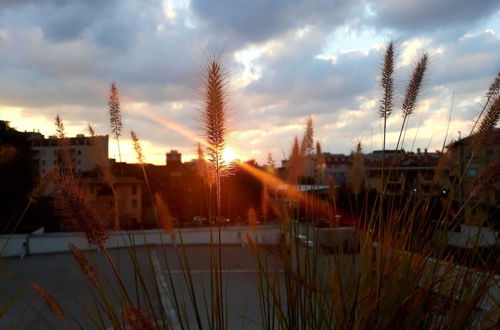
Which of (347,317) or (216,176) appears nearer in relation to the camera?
(347,317)

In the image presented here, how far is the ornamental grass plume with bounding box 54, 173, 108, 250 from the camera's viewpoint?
1.30m

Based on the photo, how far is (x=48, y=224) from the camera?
24.7 metres

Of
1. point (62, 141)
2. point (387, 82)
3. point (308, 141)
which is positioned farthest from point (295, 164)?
point (62, 141)

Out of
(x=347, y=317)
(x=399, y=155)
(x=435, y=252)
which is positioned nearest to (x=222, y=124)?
(x=347, y=317)

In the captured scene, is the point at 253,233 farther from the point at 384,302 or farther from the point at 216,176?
the point at 384,302

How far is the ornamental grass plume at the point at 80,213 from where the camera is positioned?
1300 millimetres

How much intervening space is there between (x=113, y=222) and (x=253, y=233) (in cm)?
51

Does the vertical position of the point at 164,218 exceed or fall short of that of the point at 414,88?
it falls short

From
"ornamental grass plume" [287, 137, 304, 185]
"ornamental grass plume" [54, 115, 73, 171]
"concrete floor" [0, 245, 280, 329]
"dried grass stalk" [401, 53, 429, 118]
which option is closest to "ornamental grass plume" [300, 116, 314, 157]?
"ornamental grass plume" [287, 137, 304, 185]

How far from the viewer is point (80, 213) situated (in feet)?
4.29

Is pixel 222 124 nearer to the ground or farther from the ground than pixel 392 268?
farther from the ground

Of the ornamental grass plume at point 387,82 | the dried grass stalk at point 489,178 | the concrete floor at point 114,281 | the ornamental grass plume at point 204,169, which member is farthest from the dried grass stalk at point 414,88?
the concrete floor at point 114,281

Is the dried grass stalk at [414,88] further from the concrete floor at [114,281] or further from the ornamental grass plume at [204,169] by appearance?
the concrete floor at [114,281]

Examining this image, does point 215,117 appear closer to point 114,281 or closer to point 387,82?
point 387,82
